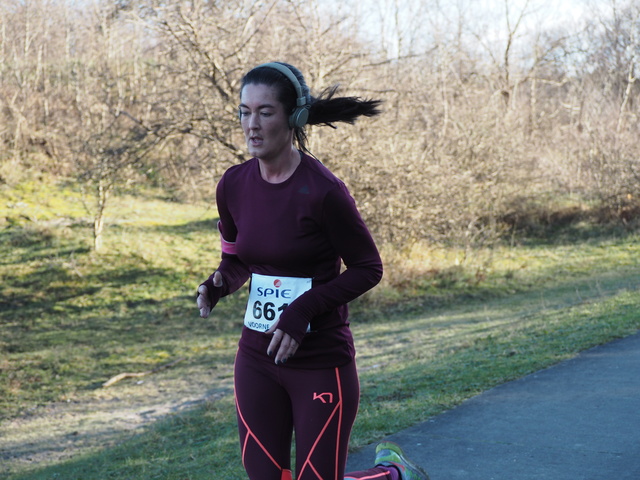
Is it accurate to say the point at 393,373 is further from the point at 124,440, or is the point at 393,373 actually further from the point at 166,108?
the point at 166,108

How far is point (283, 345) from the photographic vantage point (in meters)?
2.70

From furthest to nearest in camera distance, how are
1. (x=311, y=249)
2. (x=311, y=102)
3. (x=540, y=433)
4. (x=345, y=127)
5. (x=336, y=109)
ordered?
(x=345, y=127)
(x=540, y=433)
(x=336, y=109)
(x=311, y=102)
(x=311, y=249)

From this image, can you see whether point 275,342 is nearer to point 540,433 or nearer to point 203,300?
point 203,300

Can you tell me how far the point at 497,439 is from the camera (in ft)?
16.2

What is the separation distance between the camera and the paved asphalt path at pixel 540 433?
4379 millimetres

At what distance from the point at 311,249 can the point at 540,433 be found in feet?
9.75

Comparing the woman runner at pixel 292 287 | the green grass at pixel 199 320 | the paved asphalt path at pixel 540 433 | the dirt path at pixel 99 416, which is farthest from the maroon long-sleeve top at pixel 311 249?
the dirt path at pixel 99 416

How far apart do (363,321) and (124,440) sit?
826cm

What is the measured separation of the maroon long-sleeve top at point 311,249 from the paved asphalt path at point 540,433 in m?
1.88

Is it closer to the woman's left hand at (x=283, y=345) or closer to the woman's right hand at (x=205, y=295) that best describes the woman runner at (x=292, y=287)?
the woman's left hand at (x=283, y=345)

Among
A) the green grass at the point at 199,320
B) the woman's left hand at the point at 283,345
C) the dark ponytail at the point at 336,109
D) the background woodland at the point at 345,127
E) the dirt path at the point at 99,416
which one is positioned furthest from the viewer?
the background woodland at the point at 345,127

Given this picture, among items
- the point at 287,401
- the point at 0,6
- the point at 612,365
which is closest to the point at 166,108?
the point at 612,365

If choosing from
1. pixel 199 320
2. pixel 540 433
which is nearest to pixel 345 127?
pixel 199 320

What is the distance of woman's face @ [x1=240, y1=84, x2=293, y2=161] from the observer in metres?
2.84
